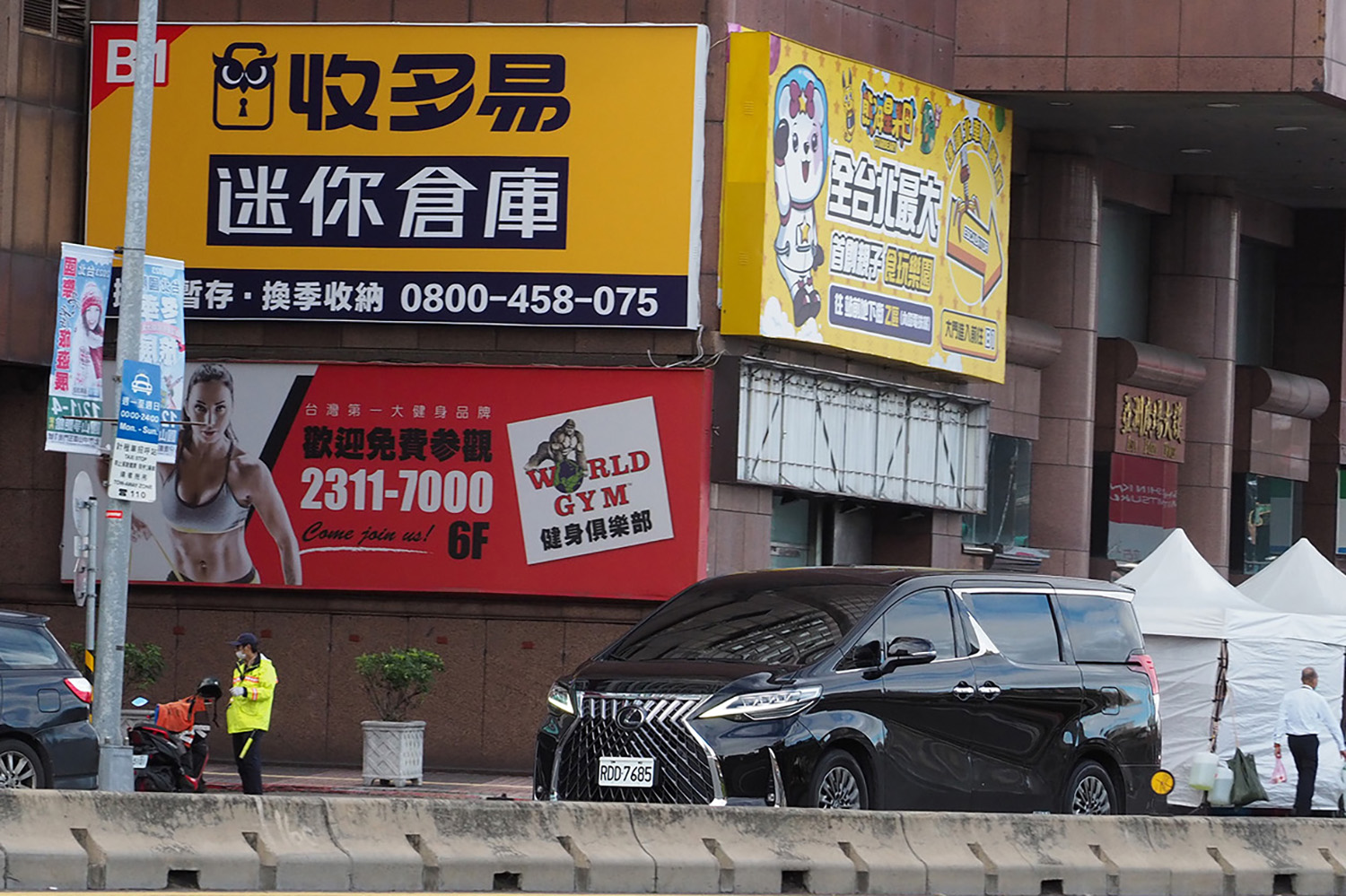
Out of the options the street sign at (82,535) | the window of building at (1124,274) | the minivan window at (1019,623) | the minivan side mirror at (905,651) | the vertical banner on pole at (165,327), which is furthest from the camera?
the window of building at (1124,274)

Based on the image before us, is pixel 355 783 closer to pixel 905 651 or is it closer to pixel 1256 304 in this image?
pixel 905 651

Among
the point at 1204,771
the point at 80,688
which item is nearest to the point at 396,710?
the point at 80,688

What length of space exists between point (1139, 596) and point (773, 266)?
225 inches

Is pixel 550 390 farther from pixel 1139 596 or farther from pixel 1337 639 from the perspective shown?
pixel 1337 639

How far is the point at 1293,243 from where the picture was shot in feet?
136

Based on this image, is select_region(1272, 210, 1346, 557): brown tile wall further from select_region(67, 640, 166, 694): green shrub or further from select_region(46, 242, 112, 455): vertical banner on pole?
select_region(46, 242, 112, 455): vertical banner on pole

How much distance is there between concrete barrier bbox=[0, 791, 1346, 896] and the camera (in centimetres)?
1188

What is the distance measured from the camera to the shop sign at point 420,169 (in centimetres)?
2566

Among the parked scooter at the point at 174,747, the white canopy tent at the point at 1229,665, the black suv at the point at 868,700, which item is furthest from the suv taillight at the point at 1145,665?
the white canopy tent at the point at 1229,665

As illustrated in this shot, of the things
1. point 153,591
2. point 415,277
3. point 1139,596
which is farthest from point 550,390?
point 1139,596

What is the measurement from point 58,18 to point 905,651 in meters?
16.0

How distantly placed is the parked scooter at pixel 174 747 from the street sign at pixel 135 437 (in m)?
2.15

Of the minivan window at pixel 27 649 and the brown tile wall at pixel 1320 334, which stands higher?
the brown tile wall at pixel 1320 334

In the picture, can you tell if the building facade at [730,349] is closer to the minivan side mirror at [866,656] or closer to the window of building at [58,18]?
the window of building at [58,18]
